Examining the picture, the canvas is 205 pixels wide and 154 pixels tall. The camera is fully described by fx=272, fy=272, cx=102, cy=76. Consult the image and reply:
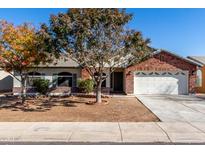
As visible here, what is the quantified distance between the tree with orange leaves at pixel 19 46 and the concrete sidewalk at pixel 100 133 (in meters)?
7.30

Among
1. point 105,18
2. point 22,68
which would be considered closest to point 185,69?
point 105,18

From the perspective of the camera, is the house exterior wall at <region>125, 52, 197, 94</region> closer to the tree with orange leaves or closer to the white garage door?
the white garage door

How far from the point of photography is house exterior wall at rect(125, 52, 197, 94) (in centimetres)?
2464

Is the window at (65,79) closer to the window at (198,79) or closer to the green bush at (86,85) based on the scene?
the green bush at (86,85)

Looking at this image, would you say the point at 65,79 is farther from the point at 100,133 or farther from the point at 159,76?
the point at 100,133

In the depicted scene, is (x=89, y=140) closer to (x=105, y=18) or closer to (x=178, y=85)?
(x=105, y=18)

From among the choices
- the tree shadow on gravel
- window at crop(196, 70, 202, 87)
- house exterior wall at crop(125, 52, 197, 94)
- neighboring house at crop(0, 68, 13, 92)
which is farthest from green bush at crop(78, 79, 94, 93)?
neighboring house at crop(0, 68, 13, 92)

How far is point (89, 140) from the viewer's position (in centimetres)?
828

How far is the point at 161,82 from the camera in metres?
24.9

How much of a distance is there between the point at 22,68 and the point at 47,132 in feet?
32.6

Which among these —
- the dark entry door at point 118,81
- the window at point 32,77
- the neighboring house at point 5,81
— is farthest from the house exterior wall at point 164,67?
the neighboring house at point 5,81

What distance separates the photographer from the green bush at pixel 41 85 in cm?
2412
